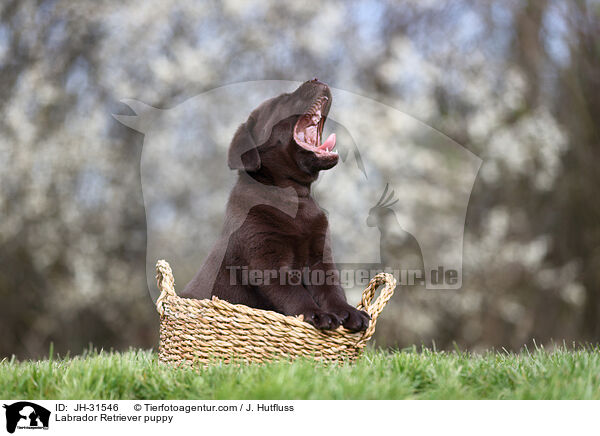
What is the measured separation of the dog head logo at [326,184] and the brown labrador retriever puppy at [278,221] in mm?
30

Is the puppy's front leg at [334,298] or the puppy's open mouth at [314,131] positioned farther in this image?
the puppy's open mouth at [314,131]

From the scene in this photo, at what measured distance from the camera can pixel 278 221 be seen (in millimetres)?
1965

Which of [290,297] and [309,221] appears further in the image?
[309,221]

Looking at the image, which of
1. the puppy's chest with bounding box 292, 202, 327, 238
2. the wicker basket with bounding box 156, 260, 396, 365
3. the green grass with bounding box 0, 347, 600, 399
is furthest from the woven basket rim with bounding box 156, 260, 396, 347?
the puppy's chest with bounding box 292, 202, 327, 238

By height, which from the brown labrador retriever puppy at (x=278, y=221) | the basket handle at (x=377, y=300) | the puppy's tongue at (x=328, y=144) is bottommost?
the basket handle at (x=377, y=300)

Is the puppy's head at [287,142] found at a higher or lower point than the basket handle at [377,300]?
higher

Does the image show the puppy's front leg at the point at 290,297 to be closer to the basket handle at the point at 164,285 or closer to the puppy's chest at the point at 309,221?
the puppy's chest at the point at 309,221

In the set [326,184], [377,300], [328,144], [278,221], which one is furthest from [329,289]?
[326,184]

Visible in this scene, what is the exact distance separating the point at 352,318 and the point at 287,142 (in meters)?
0.61

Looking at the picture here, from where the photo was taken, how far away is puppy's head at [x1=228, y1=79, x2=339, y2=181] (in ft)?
6.64

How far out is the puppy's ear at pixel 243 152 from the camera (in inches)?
79.8
